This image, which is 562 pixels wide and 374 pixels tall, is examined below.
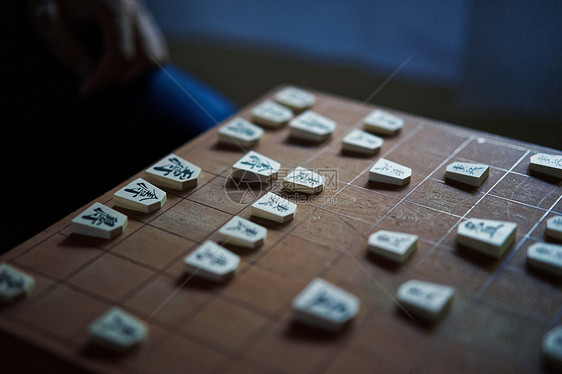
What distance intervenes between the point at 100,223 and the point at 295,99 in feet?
2.08

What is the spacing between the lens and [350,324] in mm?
777

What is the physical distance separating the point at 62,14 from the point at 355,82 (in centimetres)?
121

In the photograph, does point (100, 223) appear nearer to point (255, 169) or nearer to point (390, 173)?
point (255, 169)

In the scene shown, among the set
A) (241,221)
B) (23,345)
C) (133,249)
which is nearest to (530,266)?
(241,221)

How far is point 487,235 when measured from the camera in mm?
905

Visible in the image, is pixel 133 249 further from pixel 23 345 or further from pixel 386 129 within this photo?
pixel 386 129

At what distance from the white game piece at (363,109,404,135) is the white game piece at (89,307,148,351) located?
0.72 meters

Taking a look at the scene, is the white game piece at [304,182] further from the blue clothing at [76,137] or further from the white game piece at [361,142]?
the blue clothing at [76,137]

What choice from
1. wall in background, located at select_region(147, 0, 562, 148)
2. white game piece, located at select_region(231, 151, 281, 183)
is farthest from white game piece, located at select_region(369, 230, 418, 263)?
wall in background, located at select_region(147, 0, 562, 148)

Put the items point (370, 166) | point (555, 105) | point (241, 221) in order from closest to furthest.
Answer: point (241, 221) < point (370, 166) < point (555, 105)

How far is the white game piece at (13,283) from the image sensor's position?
0.82 m

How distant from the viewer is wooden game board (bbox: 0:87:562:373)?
0.73 m

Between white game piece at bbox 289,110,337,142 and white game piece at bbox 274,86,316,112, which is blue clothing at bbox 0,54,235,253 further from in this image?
white game piece at bbox 289,110,337,142

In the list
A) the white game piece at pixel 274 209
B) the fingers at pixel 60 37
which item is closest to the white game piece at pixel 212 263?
the white game piece at pixel 274 209
